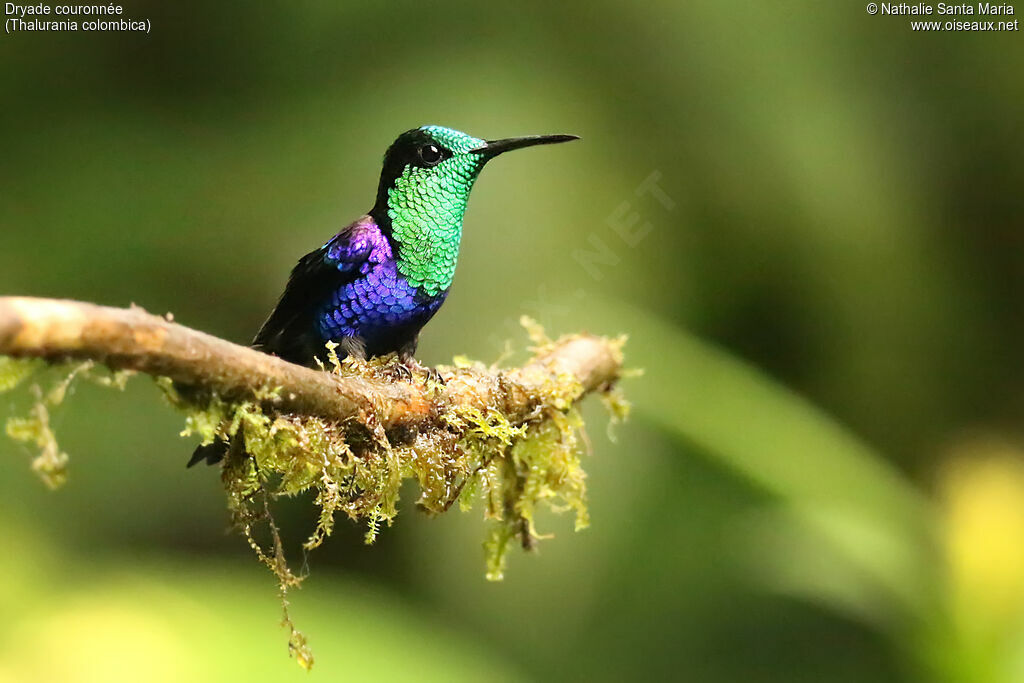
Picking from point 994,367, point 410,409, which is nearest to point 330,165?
point 410,409

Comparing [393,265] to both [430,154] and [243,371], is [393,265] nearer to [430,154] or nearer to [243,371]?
[430,154]

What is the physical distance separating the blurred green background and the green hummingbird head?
129cm

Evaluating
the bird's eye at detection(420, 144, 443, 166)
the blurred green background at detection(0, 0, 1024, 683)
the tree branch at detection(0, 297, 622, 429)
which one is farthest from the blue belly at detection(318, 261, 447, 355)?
the blurred green background at detection(0, 0, 1024, 683)

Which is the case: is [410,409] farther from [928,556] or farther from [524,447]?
[928,556]

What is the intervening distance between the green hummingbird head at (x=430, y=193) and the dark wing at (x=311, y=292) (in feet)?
0.30

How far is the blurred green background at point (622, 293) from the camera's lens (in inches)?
122

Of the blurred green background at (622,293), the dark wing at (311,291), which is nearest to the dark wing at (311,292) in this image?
the dark wing at (311,291)

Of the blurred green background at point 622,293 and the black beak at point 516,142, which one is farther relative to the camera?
the blurred green background at point 622,293

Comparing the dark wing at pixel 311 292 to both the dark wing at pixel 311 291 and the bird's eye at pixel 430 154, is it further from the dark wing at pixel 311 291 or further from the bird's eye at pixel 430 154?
the bird's eye at pixel 430 154

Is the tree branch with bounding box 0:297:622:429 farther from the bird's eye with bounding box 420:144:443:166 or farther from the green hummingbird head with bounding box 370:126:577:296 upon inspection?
the bird's eye with bounding box 420:144:443:166

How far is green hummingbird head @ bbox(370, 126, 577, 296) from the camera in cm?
205

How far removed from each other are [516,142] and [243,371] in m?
0.96

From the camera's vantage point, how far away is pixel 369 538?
1.68 meters

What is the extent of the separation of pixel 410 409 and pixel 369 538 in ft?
0.88
